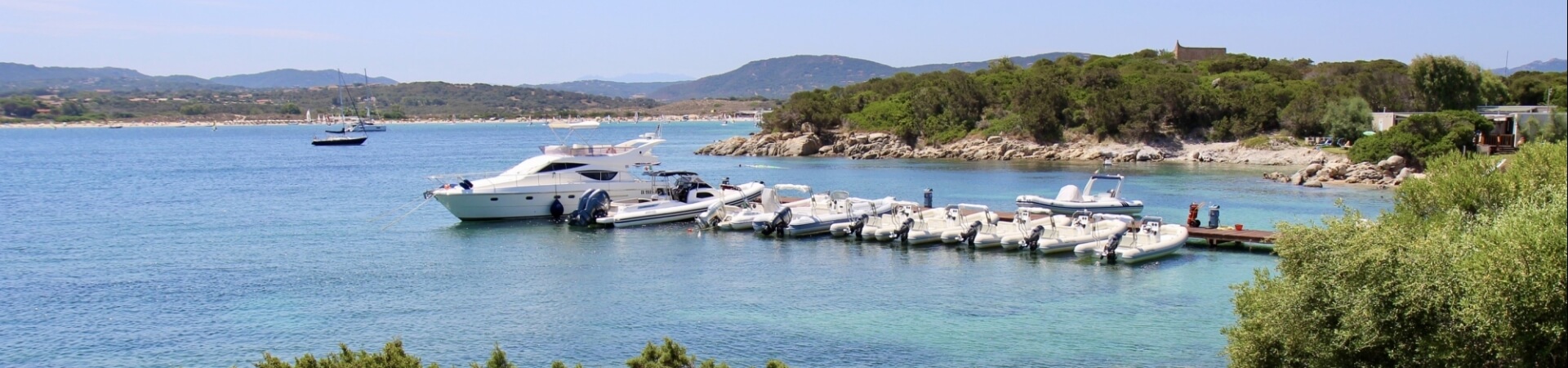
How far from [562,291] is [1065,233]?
14103 mm

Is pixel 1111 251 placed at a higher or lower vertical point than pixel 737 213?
lower

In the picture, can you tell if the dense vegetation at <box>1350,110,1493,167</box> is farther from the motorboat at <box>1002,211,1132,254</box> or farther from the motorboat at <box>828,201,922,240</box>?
the motorboat at <box>828,201,922,240</box>

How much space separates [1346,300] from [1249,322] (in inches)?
63.6

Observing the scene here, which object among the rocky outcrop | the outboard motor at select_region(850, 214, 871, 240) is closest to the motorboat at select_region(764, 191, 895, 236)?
the outboard motor at select_region(850, 214, 871, 240)

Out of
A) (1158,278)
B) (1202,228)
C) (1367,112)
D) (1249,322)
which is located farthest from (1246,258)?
(1367,112)

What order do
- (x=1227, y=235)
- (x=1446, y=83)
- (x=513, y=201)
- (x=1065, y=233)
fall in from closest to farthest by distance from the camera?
1. (x=1227, y=235)
2. (x=1065, y=233)
3. (x=513, y=201)
4. (x=1446, y=83)

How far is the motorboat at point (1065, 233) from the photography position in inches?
1201

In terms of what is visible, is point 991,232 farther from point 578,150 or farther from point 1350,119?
point 1350,119

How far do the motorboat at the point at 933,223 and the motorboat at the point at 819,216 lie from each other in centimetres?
158

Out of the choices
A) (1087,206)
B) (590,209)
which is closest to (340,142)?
(590,209)

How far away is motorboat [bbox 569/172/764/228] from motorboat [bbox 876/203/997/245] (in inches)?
278

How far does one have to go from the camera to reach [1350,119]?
66812 mm

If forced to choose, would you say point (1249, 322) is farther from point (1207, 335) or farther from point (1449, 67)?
point (1449, 67)

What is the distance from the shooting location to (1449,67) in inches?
2862
